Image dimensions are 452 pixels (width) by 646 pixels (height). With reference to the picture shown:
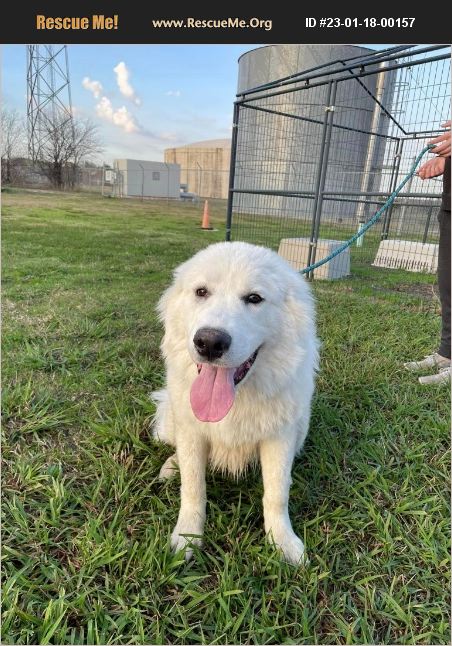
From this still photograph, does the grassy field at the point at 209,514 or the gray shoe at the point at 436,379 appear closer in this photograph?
the grassy field at the point at 209,514

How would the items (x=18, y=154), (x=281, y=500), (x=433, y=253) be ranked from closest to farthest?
1. (x=281, y=500)
2. (x=433, y=253)
3. (x=18, y=154)

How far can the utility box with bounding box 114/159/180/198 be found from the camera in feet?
74.5

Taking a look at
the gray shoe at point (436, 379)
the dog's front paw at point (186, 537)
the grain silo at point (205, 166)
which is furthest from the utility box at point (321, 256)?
the grain silo at point (205, 166)

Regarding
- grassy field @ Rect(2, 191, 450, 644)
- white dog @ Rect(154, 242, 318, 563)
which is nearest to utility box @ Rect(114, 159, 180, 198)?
grassy field @ Rect(2, 191, 450, 644)

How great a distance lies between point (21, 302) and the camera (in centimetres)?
429

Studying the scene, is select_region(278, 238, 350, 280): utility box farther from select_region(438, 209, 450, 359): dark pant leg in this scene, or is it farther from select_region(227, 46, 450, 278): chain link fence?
select_region(438, 209, 450, 359): dark pant leg

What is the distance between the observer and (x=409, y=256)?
280 inches

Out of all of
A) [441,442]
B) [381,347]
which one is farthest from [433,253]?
[441,442]

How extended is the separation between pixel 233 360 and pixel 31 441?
54.1 inches

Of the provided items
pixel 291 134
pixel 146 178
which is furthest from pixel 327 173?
pixel 146 178

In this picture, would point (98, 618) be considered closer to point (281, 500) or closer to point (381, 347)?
point (281, 500)

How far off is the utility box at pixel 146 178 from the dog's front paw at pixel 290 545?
23.1m

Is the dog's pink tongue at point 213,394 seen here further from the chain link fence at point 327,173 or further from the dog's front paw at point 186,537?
the chain link fence at point 327,173

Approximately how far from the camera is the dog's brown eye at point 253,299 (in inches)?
65.1
